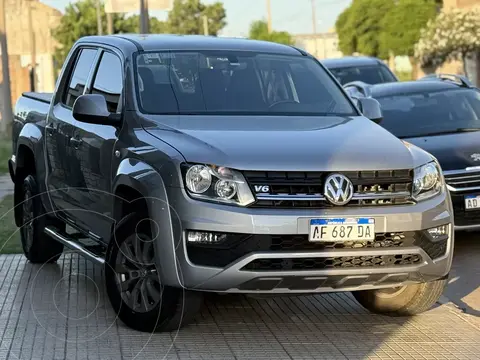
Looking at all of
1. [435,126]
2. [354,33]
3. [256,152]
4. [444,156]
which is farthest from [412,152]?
[354,33]

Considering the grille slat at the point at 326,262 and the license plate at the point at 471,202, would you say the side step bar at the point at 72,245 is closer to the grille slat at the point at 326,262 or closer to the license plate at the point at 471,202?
the grille slat at the point at 326,262

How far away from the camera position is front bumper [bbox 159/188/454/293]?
5.96 meters

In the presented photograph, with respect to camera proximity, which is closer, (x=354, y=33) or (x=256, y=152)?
(x=256, y=152)

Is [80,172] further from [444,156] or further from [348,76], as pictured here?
[348,76]

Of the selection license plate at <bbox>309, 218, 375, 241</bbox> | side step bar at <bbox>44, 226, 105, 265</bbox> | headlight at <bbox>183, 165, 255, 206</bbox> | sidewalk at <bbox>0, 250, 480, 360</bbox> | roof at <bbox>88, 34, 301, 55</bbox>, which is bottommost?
sidewalk at <bbox>0, 250, 480, 360</bbox>

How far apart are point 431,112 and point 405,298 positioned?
4862 millimetres

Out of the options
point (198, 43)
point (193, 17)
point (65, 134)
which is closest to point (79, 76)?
point (65, 134)

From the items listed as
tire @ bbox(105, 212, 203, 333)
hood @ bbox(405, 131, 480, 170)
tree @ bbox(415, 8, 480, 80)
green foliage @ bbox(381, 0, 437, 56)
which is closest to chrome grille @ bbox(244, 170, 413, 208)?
tire @ bbox(105, 212, 203, 333)

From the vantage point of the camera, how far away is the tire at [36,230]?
29.3 feet

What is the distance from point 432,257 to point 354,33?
260 ft

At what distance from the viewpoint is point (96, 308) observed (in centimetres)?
741

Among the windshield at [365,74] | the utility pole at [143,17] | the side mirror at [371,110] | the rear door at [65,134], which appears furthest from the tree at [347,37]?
the side mirror at [371,110]

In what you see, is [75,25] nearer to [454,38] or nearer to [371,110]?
[454,38]

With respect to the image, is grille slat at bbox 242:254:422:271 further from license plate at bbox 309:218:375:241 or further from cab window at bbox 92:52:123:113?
cab window at bbox 92:52:123:113
